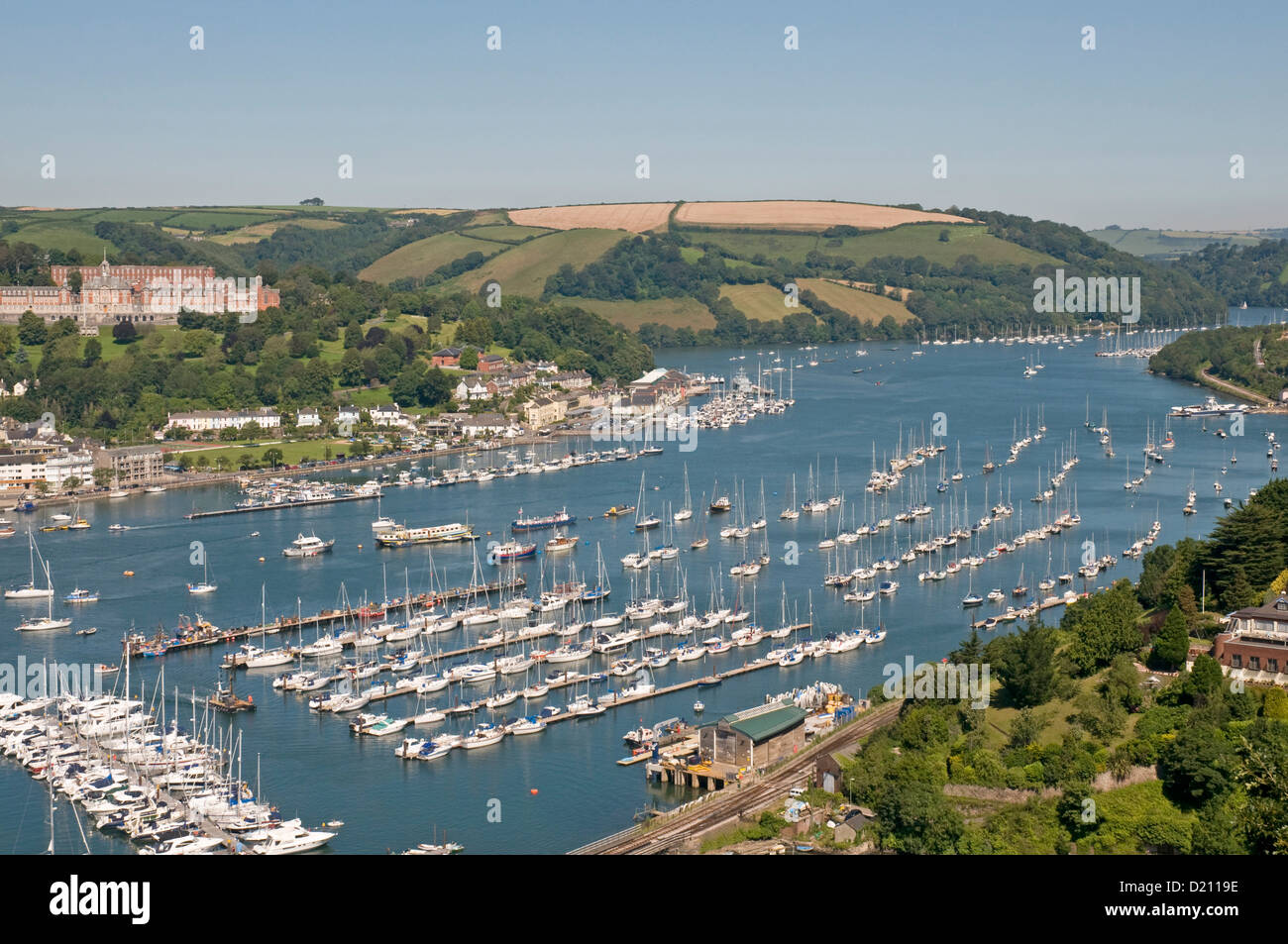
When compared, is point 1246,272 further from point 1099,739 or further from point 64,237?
point 1099,739

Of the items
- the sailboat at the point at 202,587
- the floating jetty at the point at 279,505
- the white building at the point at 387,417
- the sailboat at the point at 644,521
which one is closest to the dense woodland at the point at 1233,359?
the sailboat at the point at 644,521

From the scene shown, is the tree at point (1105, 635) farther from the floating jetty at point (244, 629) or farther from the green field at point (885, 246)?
the green field at point (885, 246)

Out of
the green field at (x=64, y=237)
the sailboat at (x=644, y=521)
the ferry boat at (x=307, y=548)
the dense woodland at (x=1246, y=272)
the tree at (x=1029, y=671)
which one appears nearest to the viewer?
the tree at (x=1029, y=671)

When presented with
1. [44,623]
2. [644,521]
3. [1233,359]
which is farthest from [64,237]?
[44,623]

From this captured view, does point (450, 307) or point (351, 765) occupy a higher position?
point (450, 307)

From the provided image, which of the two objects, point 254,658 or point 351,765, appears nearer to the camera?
point 351,765

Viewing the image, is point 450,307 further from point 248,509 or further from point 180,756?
point 180,756
